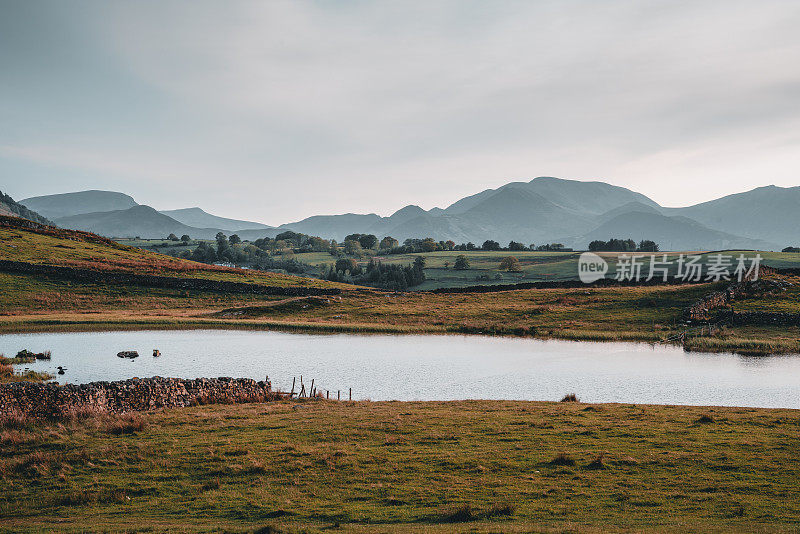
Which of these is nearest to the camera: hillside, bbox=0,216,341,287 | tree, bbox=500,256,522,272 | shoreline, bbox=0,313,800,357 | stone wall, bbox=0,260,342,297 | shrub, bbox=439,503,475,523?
shrub, bbox=439,503,475,523

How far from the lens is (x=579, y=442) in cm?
2058

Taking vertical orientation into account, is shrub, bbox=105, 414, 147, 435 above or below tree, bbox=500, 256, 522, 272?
below

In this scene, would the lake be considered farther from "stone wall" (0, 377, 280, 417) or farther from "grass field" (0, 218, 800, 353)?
"grass field" (0, 218, 800, 353)

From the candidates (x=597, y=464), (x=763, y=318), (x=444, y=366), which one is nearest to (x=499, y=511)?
(x=597, y=464)

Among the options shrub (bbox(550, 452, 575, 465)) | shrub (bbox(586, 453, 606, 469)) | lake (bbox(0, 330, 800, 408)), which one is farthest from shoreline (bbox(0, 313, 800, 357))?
shrub (bbox(550, 452, 575, 465))

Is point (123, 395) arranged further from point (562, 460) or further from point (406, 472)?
point (562, 460)

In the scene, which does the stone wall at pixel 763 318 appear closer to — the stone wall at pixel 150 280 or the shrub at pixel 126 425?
the stone wall at pixel 150 280

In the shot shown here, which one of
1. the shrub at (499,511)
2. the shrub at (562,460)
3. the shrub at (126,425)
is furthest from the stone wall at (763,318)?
the shrub at (126,425)

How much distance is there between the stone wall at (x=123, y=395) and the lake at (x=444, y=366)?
4976 mm

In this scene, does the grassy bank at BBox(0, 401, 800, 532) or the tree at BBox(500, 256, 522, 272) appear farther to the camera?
the tree at BBox(500, 256, 522, 272)

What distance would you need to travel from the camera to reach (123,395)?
26.6 m

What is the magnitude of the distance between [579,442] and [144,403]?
21.3 metres

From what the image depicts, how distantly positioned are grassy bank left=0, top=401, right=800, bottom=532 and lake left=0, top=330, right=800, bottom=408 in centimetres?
928

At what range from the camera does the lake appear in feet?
113
